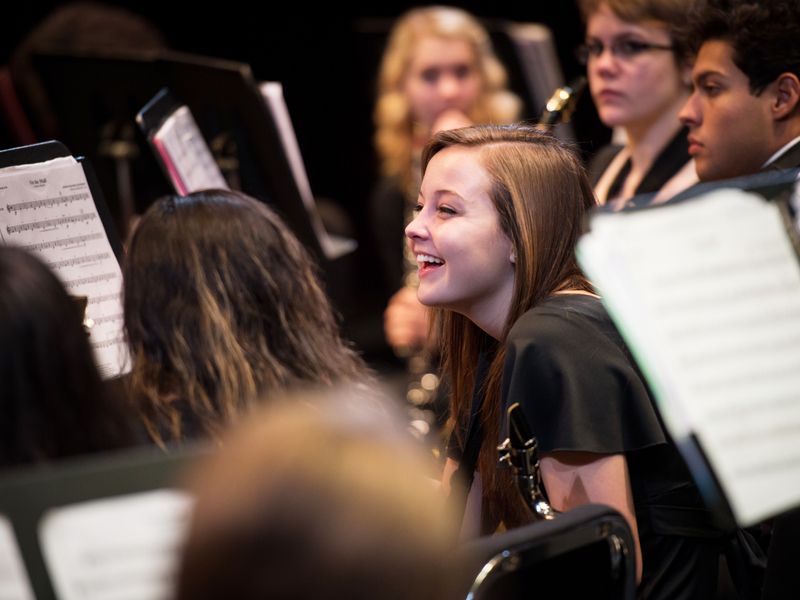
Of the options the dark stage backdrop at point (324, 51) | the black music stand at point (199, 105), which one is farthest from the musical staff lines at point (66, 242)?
the dark stage backdrop at point (324, 51)

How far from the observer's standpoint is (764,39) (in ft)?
7.22

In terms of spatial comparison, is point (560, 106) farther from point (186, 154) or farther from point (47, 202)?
point (47, 202)

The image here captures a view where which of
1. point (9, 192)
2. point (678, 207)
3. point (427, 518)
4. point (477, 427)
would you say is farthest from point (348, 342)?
point (427, 518)

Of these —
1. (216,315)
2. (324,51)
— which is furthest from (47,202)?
(324,51)

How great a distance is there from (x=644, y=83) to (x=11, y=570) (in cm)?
225

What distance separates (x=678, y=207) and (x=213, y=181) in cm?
139

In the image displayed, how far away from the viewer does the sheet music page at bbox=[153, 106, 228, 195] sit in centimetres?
235

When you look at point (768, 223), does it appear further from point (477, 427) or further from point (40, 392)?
point (40, 392)

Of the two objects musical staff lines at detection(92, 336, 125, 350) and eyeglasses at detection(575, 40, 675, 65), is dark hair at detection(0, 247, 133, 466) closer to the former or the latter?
musical staff lines at detection(92, 336, 125, 350)

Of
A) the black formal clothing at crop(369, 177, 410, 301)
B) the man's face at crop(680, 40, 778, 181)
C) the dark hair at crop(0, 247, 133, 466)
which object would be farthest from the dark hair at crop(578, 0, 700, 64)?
the dark hair at crop(0, 247, 133, 466)

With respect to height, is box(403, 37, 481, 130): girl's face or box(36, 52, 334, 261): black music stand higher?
box(36, 52, 334, 261): black music stand

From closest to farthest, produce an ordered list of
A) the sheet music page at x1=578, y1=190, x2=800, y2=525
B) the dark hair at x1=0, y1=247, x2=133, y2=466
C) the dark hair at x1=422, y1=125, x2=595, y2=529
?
1. the dark hair at x1=0, y1=247, x2=133, y2=466
2. the sheet music page at x1=578, y1=190, x2=800, y2=525
3. the dark hair at x1=422, y1=125, x2=595, y2=529

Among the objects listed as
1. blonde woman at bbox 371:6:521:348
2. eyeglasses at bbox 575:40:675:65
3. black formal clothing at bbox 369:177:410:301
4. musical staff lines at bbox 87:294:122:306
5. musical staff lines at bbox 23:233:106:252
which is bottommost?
black formal clothing at bbox 369:177:410:301

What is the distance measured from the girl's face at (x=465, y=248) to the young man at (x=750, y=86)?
0.64m
